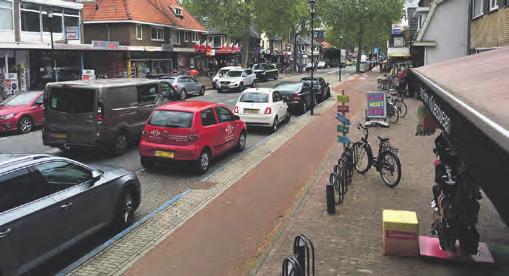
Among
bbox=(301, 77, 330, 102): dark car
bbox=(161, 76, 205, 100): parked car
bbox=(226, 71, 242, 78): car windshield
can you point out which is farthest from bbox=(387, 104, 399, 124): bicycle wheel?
bbox=(226, 71, 242, 78): car windshield

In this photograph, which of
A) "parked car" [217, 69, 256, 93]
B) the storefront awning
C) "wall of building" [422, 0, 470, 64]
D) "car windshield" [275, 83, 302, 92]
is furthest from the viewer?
"parked car" [217, 69, 256, 93]

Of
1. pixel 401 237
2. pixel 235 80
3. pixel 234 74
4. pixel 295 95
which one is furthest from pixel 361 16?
pixel 401 237

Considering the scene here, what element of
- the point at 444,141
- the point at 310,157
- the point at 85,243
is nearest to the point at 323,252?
the point at 444,141

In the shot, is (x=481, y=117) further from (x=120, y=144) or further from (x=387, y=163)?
(x=120, y=144)

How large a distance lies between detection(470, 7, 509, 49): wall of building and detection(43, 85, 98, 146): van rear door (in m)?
11.4

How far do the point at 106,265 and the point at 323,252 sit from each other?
3065 millimetres

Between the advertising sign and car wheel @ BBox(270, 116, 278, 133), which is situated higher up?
the advertising sign

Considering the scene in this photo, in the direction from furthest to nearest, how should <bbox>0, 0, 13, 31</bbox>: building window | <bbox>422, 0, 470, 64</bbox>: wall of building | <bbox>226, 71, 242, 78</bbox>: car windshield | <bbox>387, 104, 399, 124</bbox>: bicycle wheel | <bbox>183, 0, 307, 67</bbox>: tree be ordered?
<bbox>183, 0, 307, 67</bbox>: tree < <bbox>226, 71, 242, 78</bbox>: car windshield < <bbox>0, 0, 13, 31</bbox>: building window < <bbox>422, 0, 470, 64</bbox>: wall of building < <bbox>387, 104, 399, 124</bbox>: bicycle wheel

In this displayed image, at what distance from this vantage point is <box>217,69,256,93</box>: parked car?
35.7m

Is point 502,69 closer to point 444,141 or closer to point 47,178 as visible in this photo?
point 444,141

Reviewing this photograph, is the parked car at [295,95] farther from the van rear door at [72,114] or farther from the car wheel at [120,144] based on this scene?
the van rear door at [72,114]

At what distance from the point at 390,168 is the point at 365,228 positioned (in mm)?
2750

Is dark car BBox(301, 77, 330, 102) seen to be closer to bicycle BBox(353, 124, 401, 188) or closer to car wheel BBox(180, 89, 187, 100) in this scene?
car wheel BBox(180, 89, 187, 100)

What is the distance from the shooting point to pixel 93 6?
4334 cm
